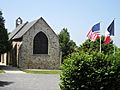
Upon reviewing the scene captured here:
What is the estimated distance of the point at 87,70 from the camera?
15656 mm

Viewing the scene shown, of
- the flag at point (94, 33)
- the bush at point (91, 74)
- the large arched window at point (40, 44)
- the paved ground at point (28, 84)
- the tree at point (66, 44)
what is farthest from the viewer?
the tree at point (66, 44)

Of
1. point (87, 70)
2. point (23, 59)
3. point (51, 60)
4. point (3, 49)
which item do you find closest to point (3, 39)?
point (3, 49)

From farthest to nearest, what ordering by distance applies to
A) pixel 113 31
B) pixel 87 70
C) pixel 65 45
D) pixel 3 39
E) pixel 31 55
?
pixel 65 45
pixel 31 55
pixel 3 39
pixel 113 31
pixel 87 70

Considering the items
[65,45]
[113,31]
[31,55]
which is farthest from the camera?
[65,45]

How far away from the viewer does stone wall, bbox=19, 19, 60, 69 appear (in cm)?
5506

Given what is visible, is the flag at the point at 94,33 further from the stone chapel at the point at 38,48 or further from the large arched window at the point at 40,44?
the large arched window at the point at 40,44

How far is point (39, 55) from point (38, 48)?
4.03 ft

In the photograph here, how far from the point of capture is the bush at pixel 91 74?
15.6 metres

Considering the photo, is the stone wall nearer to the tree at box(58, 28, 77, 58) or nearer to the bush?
the tree at box(58, 28, 77, 58)

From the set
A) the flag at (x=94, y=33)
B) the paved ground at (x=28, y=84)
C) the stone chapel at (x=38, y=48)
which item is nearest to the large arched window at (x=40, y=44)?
the stone chapel at (x=38, y=48)

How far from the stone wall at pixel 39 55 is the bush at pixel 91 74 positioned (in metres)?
39.4

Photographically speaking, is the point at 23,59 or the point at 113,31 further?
the point at 23,59

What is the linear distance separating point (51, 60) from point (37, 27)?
5.80m

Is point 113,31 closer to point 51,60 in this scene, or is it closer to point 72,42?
point 51,60
